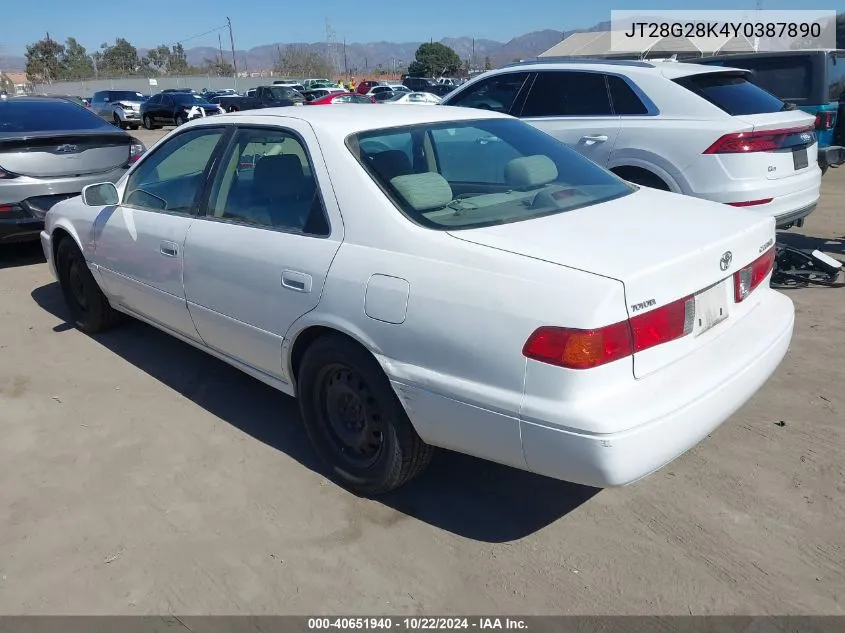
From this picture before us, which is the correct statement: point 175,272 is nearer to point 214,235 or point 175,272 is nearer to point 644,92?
point 214,235

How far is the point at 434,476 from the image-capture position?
10.9 ft

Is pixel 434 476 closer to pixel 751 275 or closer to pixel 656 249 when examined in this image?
pixel 656 249

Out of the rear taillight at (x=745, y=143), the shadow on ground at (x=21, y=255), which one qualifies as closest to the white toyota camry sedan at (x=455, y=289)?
the rear taillight at (x=745, y=143)

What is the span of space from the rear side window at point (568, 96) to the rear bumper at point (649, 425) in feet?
13.2

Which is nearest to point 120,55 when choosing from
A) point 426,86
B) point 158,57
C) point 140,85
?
point 158,57

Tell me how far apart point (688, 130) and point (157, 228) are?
401cm

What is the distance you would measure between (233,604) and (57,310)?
423 cm

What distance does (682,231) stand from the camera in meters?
2.78

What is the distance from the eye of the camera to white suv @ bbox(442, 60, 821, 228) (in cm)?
539

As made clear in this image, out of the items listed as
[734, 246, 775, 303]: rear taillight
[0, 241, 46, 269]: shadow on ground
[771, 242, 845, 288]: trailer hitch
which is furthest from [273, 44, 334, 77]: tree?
[734, 246, 775, 303]: rear taillight

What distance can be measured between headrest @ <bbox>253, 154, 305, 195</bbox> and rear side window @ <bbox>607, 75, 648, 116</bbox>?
3.63 metres

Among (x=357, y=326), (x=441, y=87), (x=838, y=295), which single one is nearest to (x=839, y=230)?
(x=838, y=295)

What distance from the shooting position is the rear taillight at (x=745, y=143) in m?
5.35

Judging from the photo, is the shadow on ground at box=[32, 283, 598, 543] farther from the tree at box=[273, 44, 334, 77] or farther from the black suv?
the tree at box=[273, 44, 334, 77]
